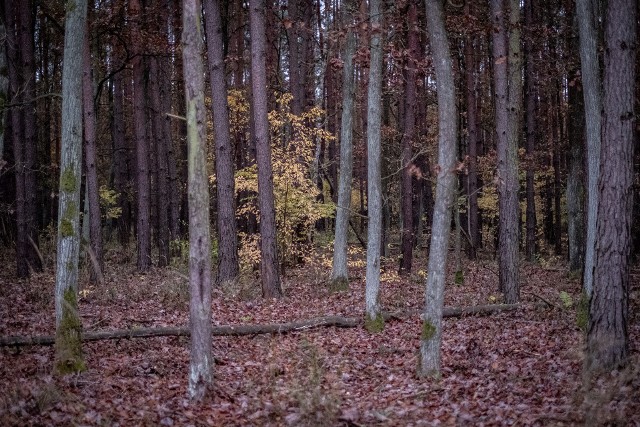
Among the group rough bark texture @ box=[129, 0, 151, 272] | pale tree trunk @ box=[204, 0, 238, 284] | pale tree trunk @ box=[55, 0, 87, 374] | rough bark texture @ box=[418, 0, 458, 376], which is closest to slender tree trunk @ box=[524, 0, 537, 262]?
pale tree trunk @ box=[204, 0, 238, 284]

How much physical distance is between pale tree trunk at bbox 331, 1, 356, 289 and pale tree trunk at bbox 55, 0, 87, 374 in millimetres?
8042

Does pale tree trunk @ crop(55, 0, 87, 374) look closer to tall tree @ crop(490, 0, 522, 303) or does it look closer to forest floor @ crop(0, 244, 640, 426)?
forest floor @ crop(0, 244, 640, 426)

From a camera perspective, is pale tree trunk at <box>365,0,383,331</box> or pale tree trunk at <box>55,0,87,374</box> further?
pale tree trunk at <box>365,0,383,331</box>

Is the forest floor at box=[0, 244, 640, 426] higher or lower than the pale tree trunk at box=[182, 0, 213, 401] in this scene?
lower

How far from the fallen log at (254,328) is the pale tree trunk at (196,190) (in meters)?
2.94

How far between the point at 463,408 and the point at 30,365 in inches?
242

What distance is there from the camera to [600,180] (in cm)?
709

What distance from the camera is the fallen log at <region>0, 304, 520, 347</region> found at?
895 centimetres

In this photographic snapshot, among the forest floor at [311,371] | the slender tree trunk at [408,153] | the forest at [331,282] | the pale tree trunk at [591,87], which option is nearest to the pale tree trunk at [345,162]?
the forest at [331,282]

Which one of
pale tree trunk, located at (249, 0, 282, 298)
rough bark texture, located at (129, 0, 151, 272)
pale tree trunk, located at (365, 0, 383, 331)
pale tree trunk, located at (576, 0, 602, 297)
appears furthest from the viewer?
rough bark texture, located at (129, 0, 151, 272)

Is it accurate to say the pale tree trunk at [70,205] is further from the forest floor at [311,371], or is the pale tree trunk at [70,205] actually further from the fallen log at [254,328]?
the fallen log at [254,328]

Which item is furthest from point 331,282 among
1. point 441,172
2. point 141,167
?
point 441,172

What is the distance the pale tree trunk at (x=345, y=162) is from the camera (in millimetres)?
15000

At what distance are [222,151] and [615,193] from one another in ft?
33.3
